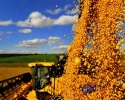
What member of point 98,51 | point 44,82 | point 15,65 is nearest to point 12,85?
point 44,82

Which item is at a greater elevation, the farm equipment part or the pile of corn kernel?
the pile of corn kernel

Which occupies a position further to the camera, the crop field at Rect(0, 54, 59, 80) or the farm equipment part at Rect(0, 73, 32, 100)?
the crop field at Rect(0, 54, 59, 80)

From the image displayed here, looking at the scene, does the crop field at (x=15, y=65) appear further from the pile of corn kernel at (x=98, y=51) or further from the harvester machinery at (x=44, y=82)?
the pile of corn kernel at (x=98, y=51)

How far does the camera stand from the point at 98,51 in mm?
7223

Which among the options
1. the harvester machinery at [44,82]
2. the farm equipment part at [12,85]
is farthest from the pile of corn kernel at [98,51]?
the farm equipment part at [12,85]

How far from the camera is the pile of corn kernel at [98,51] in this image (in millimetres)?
7082

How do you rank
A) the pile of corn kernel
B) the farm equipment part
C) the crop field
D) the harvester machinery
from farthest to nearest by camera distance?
the crop field, the farm equipment part, the harvester machinery, the pile of corn kernel

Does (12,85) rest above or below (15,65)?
above

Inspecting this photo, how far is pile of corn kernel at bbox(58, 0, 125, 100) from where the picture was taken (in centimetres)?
708

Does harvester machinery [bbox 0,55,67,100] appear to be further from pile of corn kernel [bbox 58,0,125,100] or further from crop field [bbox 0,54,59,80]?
crop field [bbox 0,54,59,80]

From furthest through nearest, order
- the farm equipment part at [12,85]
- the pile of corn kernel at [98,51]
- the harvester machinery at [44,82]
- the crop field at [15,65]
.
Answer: the crop field at [15,65] → the farm equipment part at [12,85] → the harvester machinery at [44,82] → the pile of corn kernel at [98,51]

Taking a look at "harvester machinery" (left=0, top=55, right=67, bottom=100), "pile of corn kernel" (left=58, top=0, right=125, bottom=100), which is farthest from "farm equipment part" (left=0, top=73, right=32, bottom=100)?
"pile of corn kernel" (left=58, top=0, right=125, bottom=100)

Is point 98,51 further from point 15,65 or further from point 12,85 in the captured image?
point 15,65

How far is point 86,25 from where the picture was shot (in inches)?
293
